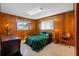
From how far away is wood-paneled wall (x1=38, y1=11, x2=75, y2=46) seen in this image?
4.32 feet

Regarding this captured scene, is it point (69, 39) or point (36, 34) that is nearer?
point (69, 39)

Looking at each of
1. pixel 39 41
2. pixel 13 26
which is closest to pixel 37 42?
pixel 39 41

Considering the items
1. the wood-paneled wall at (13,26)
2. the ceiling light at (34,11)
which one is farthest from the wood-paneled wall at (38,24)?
the ceiling light at (34,11)

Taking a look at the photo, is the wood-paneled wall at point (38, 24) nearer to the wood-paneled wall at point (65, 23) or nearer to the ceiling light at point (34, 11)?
A: the wood-paneled wall at point (65, 23)

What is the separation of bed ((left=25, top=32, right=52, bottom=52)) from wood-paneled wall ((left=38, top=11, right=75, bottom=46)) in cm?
11

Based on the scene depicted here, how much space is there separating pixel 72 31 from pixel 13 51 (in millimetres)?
1006

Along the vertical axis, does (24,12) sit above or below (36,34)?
above

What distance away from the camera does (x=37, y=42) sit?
1483 millimetres

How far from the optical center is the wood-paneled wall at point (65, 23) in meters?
1.32

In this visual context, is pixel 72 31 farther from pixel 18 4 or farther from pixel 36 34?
pixel 18 4

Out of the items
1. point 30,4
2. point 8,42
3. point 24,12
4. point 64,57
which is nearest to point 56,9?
point 30,4

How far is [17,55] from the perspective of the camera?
139 cm

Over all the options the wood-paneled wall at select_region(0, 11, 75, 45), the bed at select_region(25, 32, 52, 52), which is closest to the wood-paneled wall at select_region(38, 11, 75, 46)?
the wood-paneled wall at select_region(0, 11, 75, 45)

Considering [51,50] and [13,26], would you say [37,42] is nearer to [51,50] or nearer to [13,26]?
[51,50]
